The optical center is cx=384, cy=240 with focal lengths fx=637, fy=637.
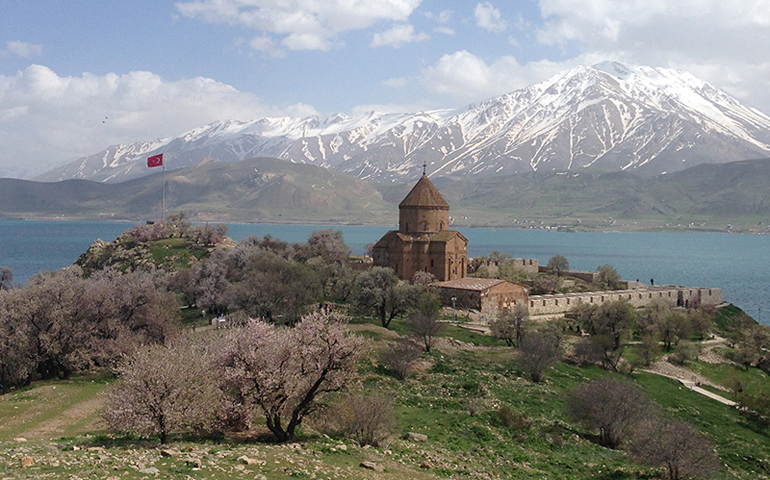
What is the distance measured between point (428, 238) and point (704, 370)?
84.3 feet

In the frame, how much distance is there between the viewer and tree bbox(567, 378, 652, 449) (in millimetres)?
26312

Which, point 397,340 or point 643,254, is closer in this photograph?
point 397,340

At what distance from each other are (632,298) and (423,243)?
903 inches

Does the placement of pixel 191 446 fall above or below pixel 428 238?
below

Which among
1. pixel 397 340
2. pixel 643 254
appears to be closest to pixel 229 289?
pixel 397 340

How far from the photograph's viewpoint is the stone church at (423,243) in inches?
2373

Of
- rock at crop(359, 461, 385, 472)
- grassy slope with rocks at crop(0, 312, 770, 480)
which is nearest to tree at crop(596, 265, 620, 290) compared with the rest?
grassy slope with rocks at crop(0, 312, 770, 480)

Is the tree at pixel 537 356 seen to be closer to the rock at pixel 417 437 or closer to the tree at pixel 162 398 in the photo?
the rock at pixel 417 437

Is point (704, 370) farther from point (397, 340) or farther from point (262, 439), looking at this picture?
point (262, 439)

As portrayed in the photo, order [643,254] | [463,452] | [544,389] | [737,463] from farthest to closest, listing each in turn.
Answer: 1. [643,254]
2. [544,389]
3. [737,463]
4. [463,452]

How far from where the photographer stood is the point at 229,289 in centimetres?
4681

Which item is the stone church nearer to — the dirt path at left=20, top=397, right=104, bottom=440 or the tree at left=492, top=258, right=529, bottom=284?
the tree at left=492, top=258, right=529, bottom=284

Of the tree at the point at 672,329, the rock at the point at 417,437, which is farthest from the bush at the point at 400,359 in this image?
the tree at the point at 672,329

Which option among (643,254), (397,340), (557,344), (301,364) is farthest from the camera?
(643,254)
